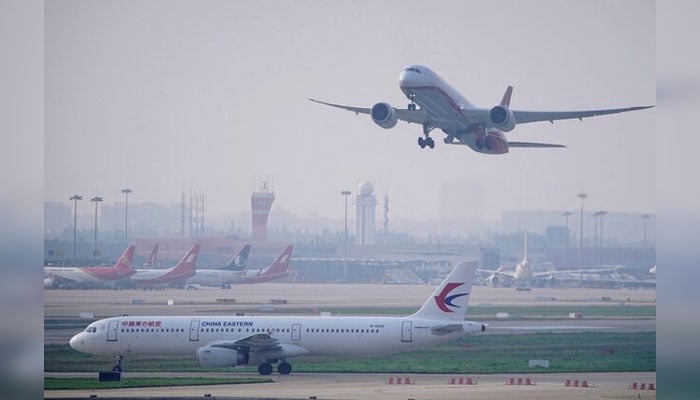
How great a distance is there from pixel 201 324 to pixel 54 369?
13.9 ft

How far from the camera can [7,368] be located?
1656 centimetres

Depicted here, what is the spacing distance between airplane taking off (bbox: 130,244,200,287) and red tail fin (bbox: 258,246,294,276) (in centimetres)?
320

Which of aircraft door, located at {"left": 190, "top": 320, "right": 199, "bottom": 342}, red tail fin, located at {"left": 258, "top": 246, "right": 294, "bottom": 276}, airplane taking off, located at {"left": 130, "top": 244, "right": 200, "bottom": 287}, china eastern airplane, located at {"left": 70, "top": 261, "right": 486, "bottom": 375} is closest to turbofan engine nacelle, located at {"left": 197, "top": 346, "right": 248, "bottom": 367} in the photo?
china eastern airplane, located at {"left": 70, "top": 261, "right": 486, "bottom": 375}

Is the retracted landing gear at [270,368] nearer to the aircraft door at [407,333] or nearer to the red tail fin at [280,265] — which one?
the aircraft door at [407,333]

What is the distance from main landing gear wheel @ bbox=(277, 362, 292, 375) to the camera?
28812 mm

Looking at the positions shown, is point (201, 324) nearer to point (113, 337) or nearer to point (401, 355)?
point (113, 337)

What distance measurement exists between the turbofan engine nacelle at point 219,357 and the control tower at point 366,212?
8990mm

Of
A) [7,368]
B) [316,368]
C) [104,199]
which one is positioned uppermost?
[104,199]

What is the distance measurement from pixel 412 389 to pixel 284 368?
20.1 ft

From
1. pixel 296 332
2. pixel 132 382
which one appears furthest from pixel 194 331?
pixel 132 382

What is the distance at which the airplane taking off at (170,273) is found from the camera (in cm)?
4550

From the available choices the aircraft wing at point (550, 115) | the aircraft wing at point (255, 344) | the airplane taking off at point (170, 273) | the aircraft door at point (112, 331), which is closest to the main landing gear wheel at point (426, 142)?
the aircraft wing at point (550, 115)

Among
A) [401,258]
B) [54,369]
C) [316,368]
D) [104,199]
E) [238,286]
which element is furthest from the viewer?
[238,286]

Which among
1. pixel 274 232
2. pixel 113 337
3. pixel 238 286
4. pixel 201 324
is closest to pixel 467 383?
pixel 201 324
